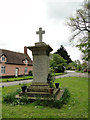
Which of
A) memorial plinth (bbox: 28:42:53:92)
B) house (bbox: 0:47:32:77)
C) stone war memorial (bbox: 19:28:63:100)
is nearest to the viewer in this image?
stone war memorial (bbox: 19:28:63:100)

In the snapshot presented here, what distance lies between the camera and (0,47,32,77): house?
24823 millimetres

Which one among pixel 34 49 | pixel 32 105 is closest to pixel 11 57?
pixel 34 49

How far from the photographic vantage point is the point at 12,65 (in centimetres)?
2731

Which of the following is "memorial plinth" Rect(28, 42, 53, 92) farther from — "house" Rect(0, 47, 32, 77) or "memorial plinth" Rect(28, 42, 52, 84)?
"house" Rect(0, 47, 32, 77)

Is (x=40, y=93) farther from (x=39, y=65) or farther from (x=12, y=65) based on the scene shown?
(x=12, y=65)

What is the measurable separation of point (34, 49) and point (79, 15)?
1589cm

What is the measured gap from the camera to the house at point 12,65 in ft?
81.4

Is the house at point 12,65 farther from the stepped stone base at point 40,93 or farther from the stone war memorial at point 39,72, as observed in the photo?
the stepped stone base at point 40,93

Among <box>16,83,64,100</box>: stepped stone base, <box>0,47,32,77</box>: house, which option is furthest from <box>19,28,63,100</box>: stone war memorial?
<box>0,47,32,77</box>: house

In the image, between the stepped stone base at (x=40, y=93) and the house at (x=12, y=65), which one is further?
the house at (x=12, y=65)

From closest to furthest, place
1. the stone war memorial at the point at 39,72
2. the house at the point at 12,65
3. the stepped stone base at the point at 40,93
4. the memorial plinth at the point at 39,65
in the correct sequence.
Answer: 1. the stepped stone base at the point at 40,93
2. the stone war memorial at the point at 39,72
3. the memorial plinth at the point at 39,65
4. the house at the point at 12,65

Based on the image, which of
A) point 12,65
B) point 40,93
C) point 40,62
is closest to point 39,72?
point 40,62

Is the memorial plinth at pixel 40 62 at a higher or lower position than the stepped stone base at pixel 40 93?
higher

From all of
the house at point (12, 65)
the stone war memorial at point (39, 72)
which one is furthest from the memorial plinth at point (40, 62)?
the house at point (12, 65)
